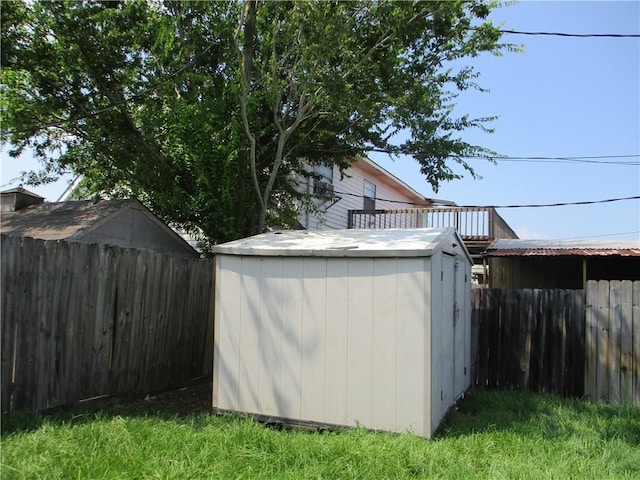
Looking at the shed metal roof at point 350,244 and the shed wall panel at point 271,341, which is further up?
the shed metal roof at point 350,244

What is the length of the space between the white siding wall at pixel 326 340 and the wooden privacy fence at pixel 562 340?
299cm

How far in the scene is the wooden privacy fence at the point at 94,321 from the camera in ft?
15.1

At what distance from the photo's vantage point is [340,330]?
4.93 m

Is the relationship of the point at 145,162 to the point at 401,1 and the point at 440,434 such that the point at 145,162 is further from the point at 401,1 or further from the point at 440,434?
the point at 440,434

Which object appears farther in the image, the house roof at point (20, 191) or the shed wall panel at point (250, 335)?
the house roof at point (20, 191)

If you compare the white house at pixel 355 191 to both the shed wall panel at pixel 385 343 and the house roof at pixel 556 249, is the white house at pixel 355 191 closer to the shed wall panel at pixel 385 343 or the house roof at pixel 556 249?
the house roof at pixel 556 249

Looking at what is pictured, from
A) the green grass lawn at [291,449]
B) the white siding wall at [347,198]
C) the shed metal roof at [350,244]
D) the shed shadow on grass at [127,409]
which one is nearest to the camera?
the green grass lawn at [291,449]

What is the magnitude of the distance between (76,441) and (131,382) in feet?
6.91

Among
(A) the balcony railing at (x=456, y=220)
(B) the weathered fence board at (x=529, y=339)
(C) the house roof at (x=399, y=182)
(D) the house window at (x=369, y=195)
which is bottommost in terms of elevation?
(B) the weathered fence board at (x=529, y=339)

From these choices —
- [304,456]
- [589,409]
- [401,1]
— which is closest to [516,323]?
[589,409]

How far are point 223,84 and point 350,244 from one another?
15.3ft

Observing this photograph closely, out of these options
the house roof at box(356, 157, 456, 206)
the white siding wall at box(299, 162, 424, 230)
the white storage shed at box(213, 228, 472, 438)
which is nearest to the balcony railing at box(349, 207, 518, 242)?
the white siding wall at box(299, 162, 424, 230)

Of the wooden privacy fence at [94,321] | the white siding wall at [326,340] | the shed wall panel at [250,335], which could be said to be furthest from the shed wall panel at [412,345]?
the wooden privacy fence at [94,321]

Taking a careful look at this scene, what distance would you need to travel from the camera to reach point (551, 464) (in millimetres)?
3936
